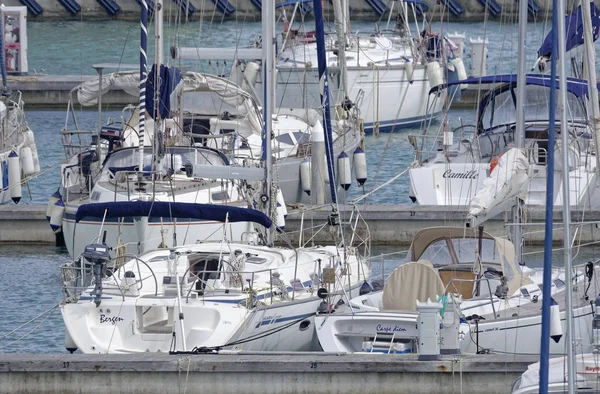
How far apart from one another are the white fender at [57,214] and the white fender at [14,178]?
6.19 m

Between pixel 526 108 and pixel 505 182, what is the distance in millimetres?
9143

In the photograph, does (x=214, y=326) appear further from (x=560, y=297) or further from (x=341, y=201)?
(x=341, y=201)

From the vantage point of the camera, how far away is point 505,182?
19750mm

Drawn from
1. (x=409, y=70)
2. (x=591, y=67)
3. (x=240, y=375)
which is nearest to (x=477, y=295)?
(x=591, y=67)

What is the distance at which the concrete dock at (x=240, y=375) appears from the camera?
53.5 feet

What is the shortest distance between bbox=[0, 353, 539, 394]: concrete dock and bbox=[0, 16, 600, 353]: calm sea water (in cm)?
274

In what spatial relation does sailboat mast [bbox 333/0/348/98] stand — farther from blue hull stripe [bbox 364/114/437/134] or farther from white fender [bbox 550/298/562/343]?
white fender [bbox 550/298/562/343]

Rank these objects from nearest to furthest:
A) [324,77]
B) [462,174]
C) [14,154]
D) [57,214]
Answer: [324,77] < [57,214] < [462,174] < [14,154]

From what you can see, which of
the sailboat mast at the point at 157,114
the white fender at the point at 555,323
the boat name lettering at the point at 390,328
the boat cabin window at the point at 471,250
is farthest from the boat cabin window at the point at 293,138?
the white fender at the point at 555,323

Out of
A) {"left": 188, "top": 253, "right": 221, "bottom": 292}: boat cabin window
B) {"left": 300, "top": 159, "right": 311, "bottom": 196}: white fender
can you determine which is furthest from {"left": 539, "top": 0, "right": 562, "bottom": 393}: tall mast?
{"left": 300, "top": 159, "right": 311, "bottom": 196}: white fender

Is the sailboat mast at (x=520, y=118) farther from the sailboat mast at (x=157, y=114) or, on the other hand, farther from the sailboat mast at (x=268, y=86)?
the sailboat mast at (x=157, y=114)

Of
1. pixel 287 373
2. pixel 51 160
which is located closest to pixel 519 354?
pixel 287 373

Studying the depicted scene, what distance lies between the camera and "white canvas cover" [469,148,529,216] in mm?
19225

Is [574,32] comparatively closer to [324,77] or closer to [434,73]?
[324,77]
